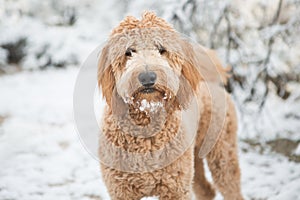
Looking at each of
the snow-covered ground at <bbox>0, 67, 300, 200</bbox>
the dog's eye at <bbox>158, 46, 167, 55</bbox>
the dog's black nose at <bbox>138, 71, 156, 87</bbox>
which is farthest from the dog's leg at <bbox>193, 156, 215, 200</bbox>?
the dog's black nose at <bbox>138, 71, 156, 87</bbox>

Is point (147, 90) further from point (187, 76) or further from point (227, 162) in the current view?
point (227, 162)

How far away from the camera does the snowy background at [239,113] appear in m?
4.34

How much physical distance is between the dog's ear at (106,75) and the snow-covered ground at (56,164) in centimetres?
175

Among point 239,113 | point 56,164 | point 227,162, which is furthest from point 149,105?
point 239,113

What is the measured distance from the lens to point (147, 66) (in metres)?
2.40

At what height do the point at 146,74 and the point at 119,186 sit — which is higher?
the point at 146,74

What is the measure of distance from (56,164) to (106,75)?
249 centimetres

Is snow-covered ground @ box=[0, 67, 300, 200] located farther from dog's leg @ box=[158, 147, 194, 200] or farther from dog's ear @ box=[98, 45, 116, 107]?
dog's ear @ box=[98, 45, 116, 107]

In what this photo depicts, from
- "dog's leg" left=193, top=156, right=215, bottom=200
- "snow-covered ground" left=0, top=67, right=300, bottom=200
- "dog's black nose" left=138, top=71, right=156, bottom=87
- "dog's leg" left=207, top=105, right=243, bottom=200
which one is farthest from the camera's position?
"snow-covered ground" left=0, top=67, right=300, bottom=200

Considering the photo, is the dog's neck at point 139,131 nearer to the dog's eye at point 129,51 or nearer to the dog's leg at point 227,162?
the dog's eye at point 129,51

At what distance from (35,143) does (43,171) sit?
2.64 feet

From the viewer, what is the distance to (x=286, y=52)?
5715 mm

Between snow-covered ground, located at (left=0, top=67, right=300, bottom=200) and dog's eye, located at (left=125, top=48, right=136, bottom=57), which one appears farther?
snow-covered ground, located at (left=0, top=67, right=300, bottom=200)

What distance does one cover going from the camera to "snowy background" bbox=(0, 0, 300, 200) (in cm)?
434
